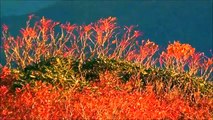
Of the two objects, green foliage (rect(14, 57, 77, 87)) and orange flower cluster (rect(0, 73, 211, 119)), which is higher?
green foliage (rect(14, 57, 77, 87))

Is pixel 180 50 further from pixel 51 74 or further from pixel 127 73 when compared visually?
pixel 51 74

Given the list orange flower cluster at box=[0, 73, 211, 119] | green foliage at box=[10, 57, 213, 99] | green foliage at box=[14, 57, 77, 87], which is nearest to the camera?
orange flower cluster at box=[0, 73, 211, 119]

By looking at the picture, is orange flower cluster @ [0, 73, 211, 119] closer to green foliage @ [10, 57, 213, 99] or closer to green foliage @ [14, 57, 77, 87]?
green foliage @ [14, 57, 77, 87]

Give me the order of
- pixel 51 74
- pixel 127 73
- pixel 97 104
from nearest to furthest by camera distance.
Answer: pixel 97 104, pixel 51 74, pixel 127 73

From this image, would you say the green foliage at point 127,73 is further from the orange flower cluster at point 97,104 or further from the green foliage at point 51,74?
the orange flower cluster at point 97,104

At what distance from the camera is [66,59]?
828 inches

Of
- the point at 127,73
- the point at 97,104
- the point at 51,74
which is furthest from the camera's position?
the point at 127,73

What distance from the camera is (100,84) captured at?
19.6m

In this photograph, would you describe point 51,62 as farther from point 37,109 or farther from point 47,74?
point 37,109

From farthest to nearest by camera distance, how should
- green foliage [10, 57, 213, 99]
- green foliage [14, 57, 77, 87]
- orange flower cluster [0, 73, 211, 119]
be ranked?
green foliage [10, 57, 213, 99], green foliage [14, 57, 77, 87], orange flower cluster [0, 73, 211, 119]

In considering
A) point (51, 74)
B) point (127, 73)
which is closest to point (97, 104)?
point (51, 74)

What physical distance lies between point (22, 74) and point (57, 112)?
3.44 metres

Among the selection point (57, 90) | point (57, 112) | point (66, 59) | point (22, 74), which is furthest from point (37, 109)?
point (66, 59)

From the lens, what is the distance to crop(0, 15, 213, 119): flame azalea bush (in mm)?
16484
